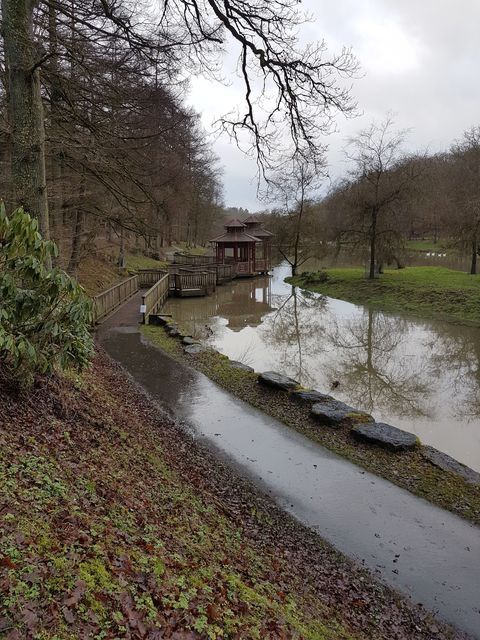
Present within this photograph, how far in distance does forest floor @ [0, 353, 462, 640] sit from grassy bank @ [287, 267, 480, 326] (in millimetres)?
15932

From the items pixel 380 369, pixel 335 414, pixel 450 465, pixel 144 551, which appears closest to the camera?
pixel 144 551

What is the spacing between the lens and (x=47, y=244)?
4008mm

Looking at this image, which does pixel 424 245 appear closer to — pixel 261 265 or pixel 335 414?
pixel 261 265

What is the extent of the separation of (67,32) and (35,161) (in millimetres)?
3566

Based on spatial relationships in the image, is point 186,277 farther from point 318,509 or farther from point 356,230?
point 318,509

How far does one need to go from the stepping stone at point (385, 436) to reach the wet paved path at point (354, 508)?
67cm

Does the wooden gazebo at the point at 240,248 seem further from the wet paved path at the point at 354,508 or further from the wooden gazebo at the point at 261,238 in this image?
the wet paved path at the point at 354,508

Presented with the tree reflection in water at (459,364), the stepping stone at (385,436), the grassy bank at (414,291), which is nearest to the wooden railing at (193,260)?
the grassy bank at (414,291)

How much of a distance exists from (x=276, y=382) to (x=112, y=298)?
1008 cm

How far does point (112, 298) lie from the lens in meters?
16.9

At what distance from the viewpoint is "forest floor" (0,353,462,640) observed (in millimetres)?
2129

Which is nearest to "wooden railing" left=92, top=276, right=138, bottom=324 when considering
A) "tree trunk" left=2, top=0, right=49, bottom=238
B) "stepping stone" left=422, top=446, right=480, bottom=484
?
"tree trunk" left=2, top=0, right=49, bottom=238

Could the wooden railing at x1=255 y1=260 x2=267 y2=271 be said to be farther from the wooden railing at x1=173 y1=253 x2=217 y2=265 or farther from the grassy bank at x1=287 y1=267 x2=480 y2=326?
the grassy bank at x1=287 y1=267 x2=480 y2=326

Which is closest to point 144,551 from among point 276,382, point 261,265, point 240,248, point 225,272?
point 276,382
